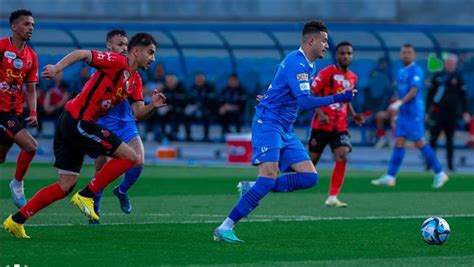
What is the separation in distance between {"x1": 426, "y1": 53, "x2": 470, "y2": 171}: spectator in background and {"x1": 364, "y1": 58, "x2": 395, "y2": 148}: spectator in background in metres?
3.26

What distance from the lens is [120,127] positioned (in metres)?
14.6

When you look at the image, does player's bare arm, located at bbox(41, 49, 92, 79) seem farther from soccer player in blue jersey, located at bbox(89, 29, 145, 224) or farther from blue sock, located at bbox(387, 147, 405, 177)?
blue sock, located at bbox(387, 147, 405, 177)

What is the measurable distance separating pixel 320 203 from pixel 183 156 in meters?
13.8

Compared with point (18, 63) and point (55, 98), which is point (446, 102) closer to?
point (55, 98)

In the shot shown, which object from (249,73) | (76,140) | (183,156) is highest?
(76,140)

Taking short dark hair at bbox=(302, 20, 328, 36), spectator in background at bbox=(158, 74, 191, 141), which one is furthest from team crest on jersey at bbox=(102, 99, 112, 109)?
spectator in background at bbox=(158, 74, 191, 141)

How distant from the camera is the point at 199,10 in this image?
43375 millimetres

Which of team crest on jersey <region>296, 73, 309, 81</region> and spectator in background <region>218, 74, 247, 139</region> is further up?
team crest on jersey <region>296, 73, 309, 81</region>

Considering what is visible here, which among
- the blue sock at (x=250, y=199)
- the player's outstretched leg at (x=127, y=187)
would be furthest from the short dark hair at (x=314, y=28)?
the player's outstretched leg at (x=127, y=187)

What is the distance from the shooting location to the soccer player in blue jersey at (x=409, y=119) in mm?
21844

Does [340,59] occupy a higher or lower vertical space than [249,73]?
higher

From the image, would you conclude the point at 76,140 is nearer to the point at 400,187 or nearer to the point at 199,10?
the point at 400,187

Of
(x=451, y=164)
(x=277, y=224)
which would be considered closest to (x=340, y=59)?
(x=277, y=224)

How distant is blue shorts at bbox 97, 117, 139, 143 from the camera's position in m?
14.6
